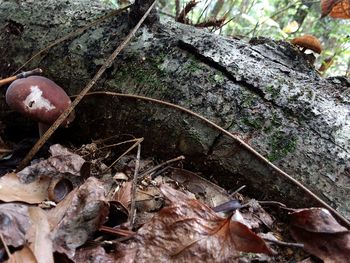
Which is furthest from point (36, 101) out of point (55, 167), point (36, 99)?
point (55, 167)

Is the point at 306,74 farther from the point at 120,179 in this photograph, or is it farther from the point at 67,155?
the point at 67,155

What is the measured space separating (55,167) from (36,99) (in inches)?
15.1

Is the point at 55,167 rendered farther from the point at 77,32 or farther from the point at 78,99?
the point at 77,32

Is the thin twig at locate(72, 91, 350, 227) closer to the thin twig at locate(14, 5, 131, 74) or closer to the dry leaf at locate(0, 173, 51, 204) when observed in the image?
the thin twig at locate(14, 5, 131, 74)

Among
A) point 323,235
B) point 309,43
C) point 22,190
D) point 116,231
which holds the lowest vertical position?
point 22,190

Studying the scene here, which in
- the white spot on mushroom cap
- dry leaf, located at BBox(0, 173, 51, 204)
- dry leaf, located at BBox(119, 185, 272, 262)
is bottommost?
dry leaf, located at BBox(0, 173, 51, 204)

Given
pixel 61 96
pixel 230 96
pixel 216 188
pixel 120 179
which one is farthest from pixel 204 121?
pixel 61 96

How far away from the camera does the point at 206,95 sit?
1.85 meters

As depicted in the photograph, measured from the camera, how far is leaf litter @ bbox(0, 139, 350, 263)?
1251mm

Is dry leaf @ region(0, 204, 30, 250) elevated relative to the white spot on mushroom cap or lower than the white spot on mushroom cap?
lower

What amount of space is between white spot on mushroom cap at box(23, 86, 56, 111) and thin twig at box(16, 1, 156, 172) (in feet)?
0.34

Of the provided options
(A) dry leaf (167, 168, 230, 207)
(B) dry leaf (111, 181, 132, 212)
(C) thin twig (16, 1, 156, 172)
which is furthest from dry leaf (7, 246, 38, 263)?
(A) dry leaf (167, 168, 230, 207)

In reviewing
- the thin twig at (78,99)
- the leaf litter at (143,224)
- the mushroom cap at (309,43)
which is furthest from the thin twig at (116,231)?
the mushroom cap at (309,43)

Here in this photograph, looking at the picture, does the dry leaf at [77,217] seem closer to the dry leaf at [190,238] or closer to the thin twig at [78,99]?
the dry leaf at [190,238]
